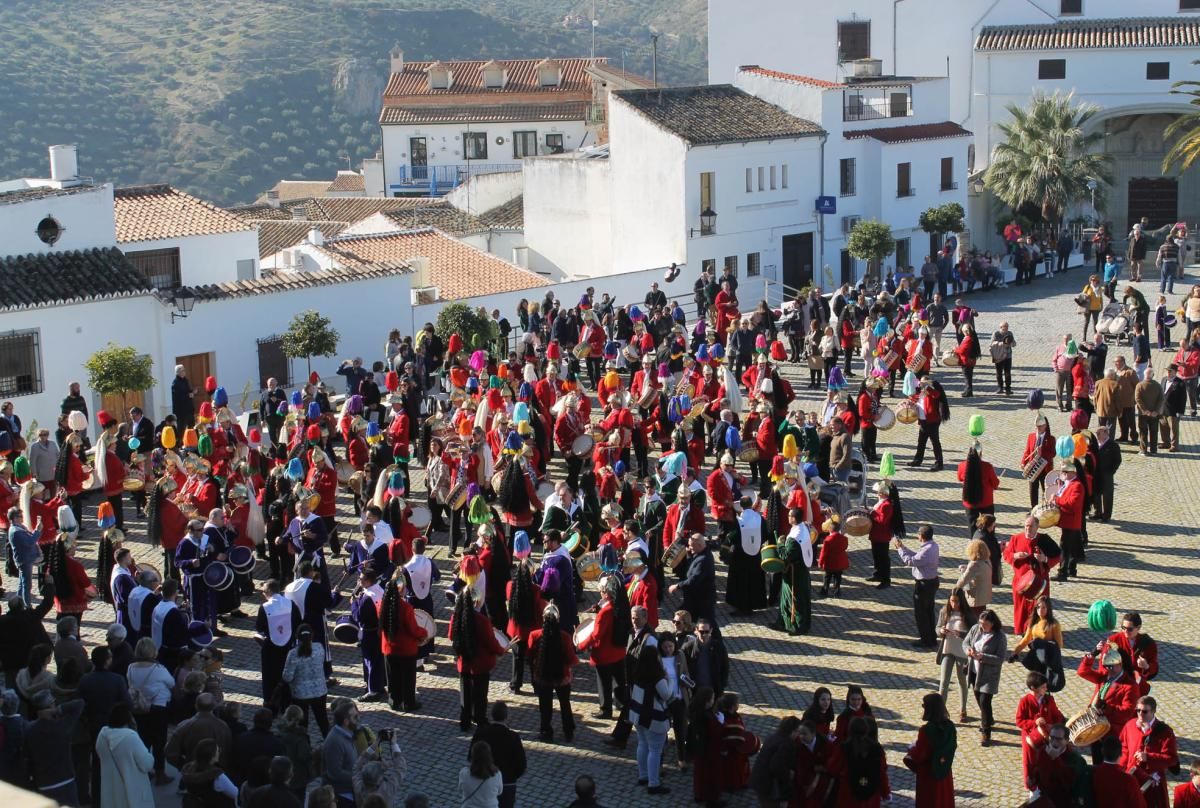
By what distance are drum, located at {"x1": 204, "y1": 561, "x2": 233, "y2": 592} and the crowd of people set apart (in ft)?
0.18

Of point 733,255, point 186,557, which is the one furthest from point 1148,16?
point 186,557

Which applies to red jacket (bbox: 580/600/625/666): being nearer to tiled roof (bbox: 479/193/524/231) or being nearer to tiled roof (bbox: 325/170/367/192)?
tiled roof (bbox: 479/193/524/231)

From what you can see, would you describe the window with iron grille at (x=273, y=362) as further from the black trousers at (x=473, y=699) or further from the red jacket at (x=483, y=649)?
the red jacket at (x=483, y=649)

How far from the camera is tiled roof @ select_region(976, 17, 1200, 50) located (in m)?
52.9

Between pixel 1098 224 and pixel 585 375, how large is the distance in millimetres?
25743

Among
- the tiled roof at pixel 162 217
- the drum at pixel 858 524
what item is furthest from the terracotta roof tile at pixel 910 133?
the drum at pixel 858 524

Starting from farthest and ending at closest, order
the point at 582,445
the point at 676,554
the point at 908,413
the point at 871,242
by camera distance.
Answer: the point at 871,242, the point at 908,413, the point at 582,445, the point at 676,554

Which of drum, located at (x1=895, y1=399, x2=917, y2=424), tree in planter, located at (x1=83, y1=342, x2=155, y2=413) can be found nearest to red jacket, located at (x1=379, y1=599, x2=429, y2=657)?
drum, located at (x1=895, y1=399, x2=917, y2=424)

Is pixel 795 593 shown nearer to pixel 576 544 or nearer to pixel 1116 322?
pixel 576 544

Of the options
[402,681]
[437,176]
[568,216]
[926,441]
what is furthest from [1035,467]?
[437,176]

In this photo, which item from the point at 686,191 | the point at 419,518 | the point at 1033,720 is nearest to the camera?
the point at 1033,720

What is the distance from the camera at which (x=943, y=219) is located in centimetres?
4841

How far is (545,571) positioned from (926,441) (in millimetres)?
10184

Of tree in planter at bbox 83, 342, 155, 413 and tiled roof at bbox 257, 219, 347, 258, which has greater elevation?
tiled roof at bbox 257, 219, 347, 258
